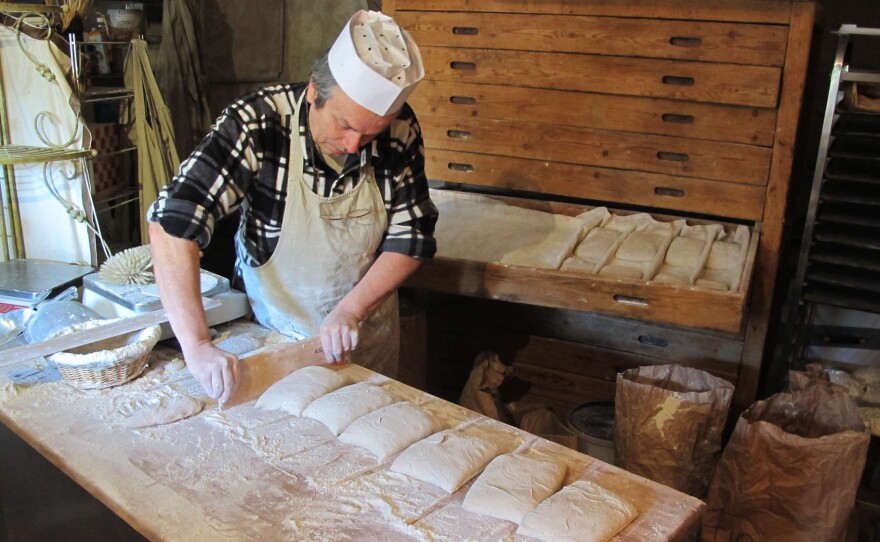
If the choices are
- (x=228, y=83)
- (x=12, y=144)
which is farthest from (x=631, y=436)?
(x=228, y=83)

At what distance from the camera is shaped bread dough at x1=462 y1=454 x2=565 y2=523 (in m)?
1.52

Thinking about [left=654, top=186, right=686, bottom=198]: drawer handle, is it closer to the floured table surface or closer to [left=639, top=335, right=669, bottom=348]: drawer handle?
[left=639, top=335, right=669, bottom=348]: drawer handle

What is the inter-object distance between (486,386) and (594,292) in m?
0.91

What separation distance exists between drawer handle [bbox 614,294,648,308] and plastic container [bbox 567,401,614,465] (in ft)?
2.09

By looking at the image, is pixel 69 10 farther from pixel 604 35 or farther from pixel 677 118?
pixel 677 118

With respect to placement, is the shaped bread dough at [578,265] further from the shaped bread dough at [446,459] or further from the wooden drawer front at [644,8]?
the shaped bread dough at [446,459]

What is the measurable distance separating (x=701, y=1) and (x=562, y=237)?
116cm

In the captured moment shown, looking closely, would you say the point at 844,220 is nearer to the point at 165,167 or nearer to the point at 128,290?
the point at 128,290

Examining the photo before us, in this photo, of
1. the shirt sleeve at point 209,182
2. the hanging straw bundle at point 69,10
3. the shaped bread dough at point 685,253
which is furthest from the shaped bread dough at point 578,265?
the hanging straw bundle at point 69,10

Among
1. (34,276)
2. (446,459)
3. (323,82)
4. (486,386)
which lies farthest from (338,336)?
(486,386)

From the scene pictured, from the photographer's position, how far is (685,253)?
3.05m

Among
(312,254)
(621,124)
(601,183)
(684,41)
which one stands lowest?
(312,254)

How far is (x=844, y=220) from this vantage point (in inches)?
120

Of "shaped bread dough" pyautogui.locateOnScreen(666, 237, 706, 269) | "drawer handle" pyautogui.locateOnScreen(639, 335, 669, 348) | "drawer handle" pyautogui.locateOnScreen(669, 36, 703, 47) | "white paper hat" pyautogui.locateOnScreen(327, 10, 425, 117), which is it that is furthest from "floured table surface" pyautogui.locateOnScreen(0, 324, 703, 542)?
"drawer handle" pyautogui.locateOnScreen(669, 36, 703, 47)
